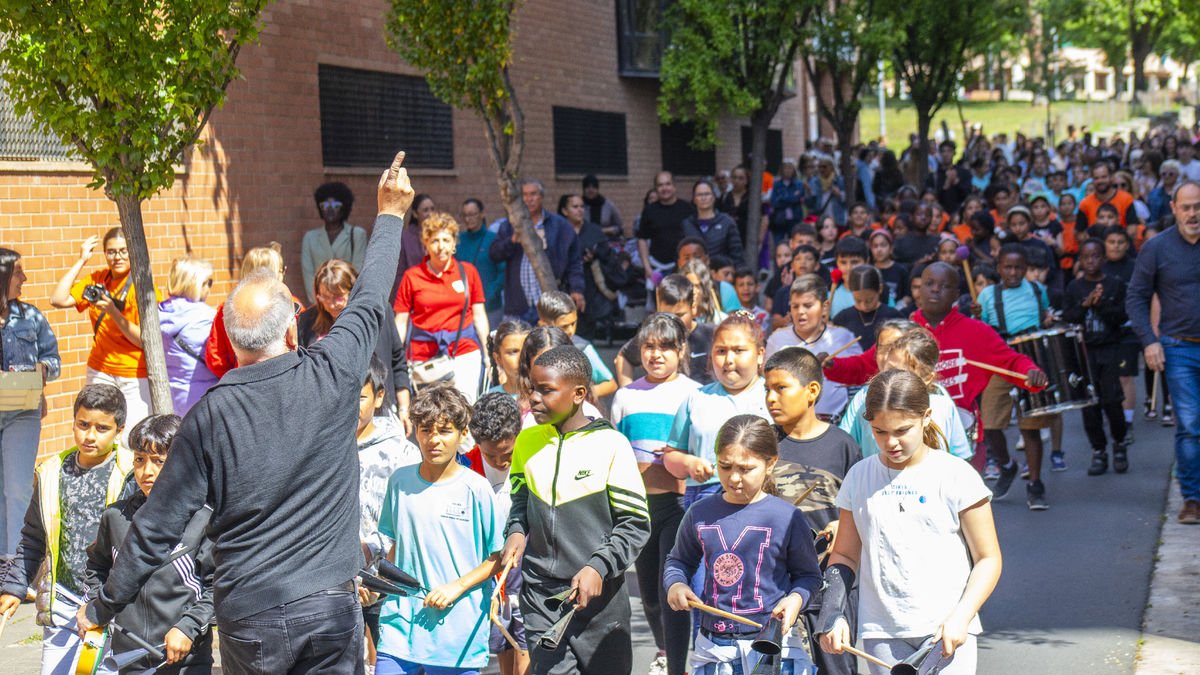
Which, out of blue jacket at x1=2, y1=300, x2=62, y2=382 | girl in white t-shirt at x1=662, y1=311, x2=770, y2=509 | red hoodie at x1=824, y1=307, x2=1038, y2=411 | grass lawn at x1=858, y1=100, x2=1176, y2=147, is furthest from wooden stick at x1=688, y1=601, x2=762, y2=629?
grass lawn at x1=858, y1=100, x2=1176, y2=147

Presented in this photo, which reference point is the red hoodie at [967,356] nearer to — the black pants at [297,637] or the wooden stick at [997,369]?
the wooden stick at [997,369]

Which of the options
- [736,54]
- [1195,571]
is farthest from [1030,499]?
[736,54]

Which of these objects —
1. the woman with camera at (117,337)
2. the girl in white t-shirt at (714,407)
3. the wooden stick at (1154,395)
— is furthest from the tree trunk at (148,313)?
the wooden stick at (1154,395)

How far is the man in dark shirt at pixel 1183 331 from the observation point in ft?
28.9

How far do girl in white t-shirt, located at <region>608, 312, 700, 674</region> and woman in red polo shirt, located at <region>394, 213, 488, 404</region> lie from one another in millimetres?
2992

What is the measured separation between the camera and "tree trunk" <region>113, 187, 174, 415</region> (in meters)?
7.23

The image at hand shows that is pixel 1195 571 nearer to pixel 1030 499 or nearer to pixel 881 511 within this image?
pixel 1030 499

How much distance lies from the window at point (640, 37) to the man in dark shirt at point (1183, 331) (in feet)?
40.6

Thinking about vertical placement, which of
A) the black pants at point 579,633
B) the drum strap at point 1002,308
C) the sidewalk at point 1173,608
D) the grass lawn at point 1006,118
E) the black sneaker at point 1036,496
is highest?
the grass lawn at point 1006,118

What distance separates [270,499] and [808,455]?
2.41m

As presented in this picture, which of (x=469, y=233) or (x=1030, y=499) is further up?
(x=469, y=233)

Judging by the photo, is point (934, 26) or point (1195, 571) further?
point (934, 26)

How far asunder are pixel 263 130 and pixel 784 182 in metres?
7.74

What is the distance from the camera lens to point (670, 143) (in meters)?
22.6
